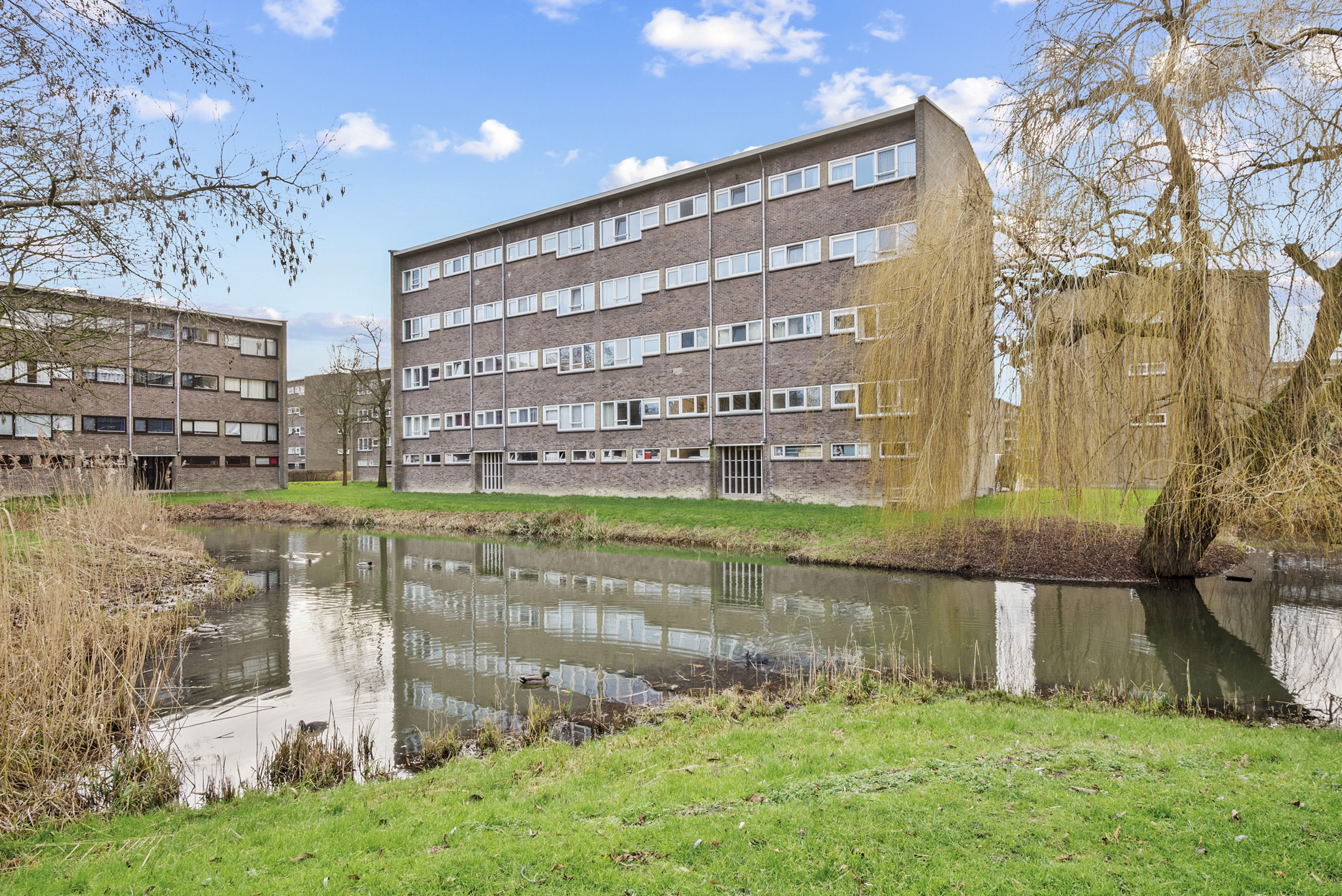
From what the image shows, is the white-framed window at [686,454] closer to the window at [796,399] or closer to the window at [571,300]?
the window at [796,399]

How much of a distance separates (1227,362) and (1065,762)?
8.48 meters

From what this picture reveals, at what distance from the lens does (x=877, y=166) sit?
26.0 meters

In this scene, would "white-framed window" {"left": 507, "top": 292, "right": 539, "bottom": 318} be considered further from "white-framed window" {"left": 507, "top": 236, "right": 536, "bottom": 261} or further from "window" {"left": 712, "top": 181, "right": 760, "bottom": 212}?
"window" {"left": 712, "top": 181, "right": 760, "bottom": 212}

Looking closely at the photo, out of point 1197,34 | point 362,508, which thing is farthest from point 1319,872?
point 362,508

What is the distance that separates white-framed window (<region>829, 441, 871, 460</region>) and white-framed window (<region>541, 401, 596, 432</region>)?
1156 centimetres

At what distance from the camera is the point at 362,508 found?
31.8 m

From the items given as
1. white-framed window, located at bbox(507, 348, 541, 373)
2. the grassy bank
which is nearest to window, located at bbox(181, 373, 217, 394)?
the grassy bank

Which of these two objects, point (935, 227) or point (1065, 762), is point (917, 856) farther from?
point (935, 227)

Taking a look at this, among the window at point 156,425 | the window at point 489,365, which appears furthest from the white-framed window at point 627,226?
the window at point 156,425

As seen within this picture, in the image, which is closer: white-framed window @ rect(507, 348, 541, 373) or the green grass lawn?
the green grass lawn

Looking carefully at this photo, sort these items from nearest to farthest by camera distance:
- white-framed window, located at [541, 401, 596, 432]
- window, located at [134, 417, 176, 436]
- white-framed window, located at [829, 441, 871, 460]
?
white-framed window, located at [829, 441, 871, 460], white-framed window, located at [541, 401, 596, 432], window, located at [134, 417, 176, 436]

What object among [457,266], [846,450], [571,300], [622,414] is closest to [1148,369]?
[846,450]

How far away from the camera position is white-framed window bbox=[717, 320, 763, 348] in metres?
28.7

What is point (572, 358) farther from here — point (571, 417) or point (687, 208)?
point (687, 208)
